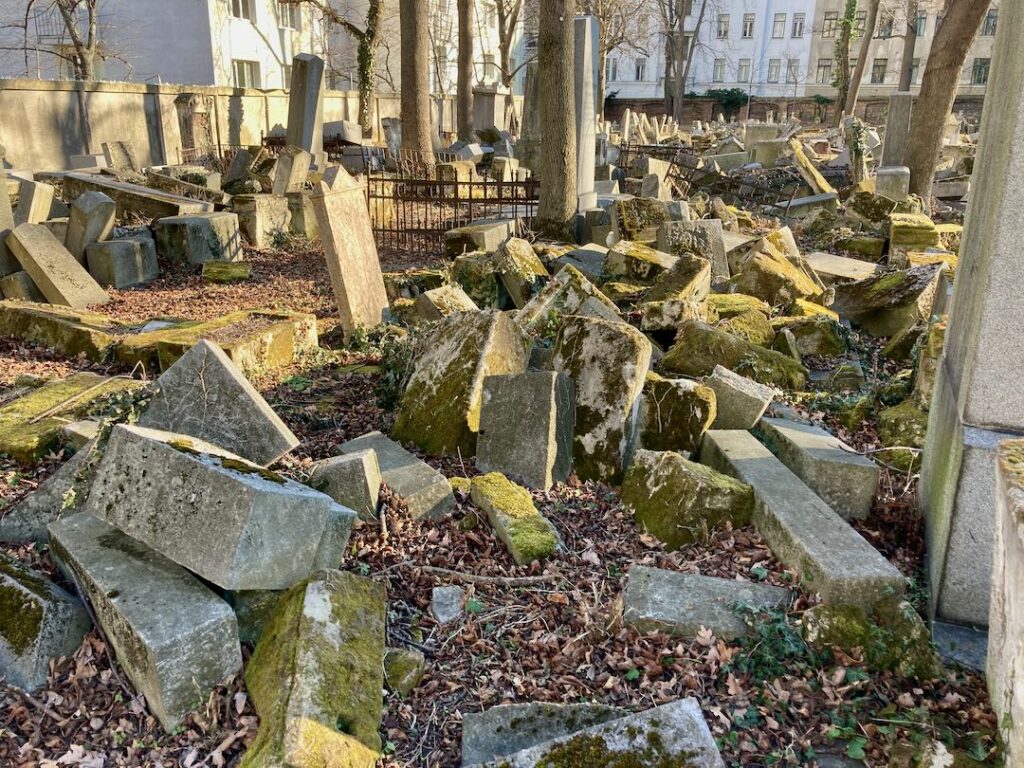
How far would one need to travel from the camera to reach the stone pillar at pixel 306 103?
15039 mm

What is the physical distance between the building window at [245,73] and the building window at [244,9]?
1731 mm

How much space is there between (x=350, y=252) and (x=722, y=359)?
11.1 feet

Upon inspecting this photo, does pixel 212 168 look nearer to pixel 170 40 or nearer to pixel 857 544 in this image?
pixel 170 40

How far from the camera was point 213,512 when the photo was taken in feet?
9.34

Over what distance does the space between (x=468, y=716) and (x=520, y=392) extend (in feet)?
6.60

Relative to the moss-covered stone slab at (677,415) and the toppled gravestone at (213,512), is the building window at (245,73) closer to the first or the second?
the moss-covered stone slab at (677,415)

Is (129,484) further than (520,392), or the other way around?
(520,392)

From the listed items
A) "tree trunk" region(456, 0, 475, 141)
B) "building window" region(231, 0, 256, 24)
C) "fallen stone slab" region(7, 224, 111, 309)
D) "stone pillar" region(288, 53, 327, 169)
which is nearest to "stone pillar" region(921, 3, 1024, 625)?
"fallen stone slab" region(7, 224, 111, 309)

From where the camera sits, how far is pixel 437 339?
5.10 metres

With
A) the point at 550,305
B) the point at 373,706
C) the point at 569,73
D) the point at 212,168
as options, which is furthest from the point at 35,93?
the point at 373,706

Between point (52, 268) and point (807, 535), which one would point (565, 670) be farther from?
point (52, 268)

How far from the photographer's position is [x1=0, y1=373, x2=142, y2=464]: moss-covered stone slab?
13.6 feet

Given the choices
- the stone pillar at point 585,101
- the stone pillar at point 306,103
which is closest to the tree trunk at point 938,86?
the stone pillar at point 585,101

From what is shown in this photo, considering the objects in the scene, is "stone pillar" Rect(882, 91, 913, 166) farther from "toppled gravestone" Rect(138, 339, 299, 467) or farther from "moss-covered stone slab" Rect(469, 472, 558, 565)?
"toppled gravestone" Rect(138, 339, 299, 467)
